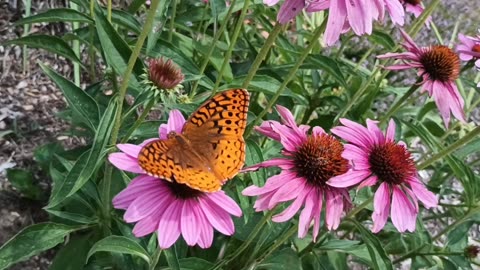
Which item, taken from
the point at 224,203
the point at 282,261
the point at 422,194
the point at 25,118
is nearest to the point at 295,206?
the point at 224,203

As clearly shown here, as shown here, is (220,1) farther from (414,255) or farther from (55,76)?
(414,255)

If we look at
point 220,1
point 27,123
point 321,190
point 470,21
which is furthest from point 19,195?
point 470,21

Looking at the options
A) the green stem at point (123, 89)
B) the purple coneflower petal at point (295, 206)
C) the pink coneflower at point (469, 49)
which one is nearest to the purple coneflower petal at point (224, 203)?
the purple coneflower petal at point (295, 206)

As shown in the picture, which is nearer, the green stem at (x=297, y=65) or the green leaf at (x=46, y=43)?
the green stem at (x=297, y=65)

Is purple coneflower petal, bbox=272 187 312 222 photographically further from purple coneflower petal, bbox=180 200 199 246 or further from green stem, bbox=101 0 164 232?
green stem, bbox=101 0 164 232

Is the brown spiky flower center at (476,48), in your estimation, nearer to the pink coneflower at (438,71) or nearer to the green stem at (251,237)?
the pink coneflower at (438,71)

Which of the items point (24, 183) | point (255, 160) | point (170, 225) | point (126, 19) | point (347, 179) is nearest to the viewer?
point (170, 225)

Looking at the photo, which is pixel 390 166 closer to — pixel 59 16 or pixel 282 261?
pixel 282 261
